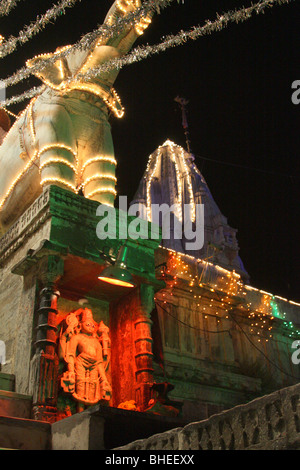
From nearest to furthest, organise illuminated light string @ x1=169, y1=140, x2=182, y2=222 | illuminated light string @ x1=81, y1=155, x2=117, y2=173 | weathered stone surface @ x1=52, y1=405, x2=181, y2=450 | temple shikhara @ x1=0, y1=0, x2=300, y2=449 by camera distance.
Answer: weathered stone surface @ x1=52, y1=405, x2=181, y2=450
temple shikhara @ x1=0, y1=0, x2=300, y2=449
illuminated light string @ x1=81, y1=155, x2=117, y2=173
illuminated light string @ x1=169, y1=140, x2=182, y2=222

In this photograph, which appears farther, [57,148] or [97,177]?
[97,177]

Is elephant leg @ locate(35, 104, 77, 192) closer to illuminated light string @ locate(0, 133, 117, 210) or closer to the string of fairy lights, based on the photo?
illuminated light string @ locate(0, 133, 117, 210)

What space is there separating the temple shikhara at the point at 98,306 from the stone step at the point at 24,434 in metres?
0.02

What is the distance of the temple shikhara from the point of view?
28.4 ft

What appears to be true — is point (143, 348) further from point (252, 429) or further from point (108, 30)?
point (108, 30)

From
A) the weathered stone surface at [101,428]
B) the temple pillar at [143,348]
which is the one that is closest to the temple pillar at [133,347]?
the temple pillar at [143,348]

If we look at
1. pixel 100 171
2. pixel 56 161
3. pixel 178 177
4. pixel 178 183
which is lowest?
pixel 56 161

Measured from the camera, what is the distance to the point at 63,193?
34.3 feet

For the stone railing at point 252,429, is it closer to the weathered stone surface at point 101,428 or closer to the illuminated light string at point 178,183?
the weathered stone surface at point 101,428

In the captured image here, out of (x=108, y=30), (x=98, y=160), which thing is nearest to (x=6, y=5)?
(x=108, y=30)

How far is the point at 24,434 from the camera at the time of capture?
289 inches

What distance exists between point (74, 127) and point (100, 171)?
1333 millimetres

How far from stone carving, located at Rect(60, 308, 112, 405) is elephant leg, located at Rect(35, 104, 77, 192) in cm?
310

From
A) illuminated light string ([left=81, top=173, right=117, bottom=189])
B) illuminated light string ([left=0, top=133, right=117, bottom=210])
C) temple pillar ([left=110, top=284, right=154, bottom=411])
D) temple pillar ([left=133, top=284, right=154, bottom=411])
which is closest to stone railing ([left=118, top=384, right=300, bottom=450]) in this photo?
Answer: temple pillar ([left=133, top=284, right=154, bottom=411])
